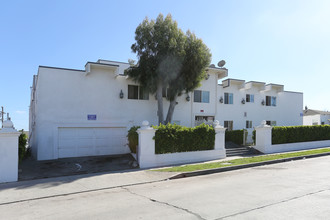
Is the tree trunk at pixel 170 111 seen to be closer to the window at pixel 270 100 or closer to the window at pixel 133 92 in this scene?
the window at pixel 133 92

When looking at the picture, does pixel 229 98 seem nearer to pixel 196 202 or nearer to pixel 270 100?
pixel 270 100

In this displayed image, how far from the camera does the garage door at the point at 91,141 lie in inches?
607

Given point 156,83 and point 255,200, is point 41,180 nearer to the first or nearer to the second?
point 255,200

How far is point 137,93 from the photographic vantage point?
18.0 m

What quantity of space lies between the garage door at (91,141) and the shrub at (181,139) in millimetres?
4683

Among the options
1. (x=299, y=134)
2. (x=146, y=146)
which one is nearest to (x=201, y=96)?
(x=299, y=134)

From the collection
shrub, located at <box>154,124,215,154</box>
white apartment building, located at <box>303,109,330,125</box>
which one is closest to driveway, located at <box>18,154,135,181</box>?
shrub, located at <box>154,124,215,154</box>

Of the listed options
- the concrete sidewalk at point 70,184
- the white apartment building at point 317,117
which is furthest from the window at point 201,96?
the white apartment building at point 317,117

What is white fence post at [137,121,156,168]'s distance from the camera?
12.5 metres

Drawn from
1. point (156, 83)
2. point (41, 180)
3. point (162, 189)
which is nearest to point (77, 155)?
point (41, 180)

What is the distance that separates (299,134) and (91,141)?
1627 centimetres

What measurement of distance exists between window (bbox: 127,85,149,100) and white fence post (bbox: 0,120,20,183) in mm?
8944

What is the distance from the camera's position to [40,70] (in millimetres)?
14766

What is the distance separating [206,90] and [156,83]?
20.0ft
